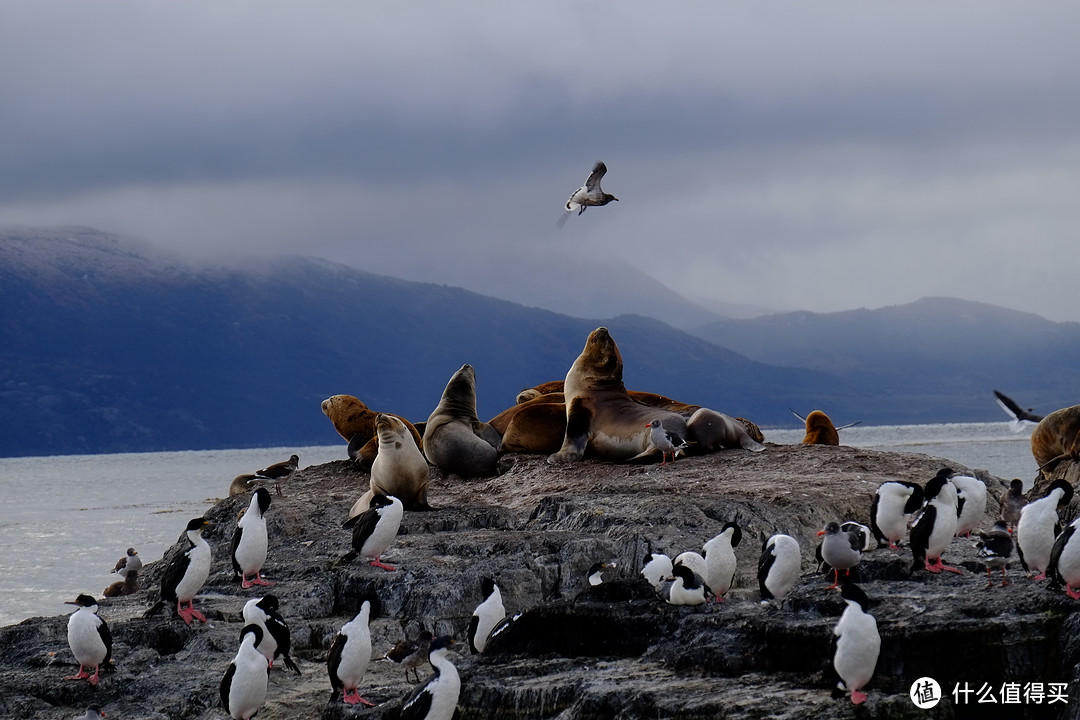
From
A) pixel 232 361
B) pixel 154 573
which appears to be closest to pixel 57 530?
pixel 154 573

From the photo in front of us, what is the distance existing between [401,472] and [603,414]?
4013 mm

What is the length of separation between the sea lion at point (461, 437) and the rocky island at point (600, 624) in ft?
8.79

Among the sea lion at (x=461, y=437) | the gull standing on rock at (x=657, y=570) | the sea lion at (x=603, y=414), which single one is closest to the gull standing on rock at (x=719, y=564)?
the gull standing on rock at (x=657, y=570)

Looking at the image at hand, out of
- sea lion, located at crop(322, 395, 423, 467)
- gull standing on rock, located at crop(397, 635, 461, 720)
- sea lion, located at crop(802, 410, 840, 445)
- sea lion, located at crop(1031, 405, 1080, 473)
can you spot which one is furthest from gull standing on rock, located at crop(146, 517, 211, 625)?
sea lion, located at crop(802, 410, 840, 445)

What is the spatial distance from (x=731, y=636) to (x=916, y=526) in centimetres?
170

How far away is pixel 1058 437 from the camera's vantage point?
50.5 feet

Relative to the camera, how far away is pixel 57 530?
104 ft

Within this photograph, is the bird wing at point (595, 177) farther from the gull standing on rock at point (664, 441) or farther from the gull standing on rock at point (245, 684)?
the gull standing on rock at point (245, 684)

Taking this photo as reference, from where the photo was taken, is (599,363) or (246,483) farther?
(246,483)

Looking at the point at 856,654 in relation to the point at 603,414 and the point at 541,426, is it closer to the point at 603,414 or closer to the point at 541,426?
the point at 603,414

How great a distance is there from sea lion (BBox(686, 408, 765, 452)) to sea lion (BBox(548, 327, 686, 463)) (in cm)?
15

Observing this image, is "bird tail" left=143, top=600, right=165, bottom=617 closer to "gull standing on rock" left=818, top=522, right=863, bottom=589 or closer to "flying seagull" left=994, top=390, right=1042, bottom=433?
"gull standing on rock" left=818, top=522, right=863, bottom=589

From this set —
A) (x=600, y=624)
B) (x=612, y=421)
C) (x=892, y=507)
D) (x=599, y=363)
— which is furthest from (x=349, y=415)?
(x=600, y=624)

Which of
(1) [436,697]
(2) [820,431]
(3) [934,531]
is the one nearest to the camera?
(1) [436,697]
